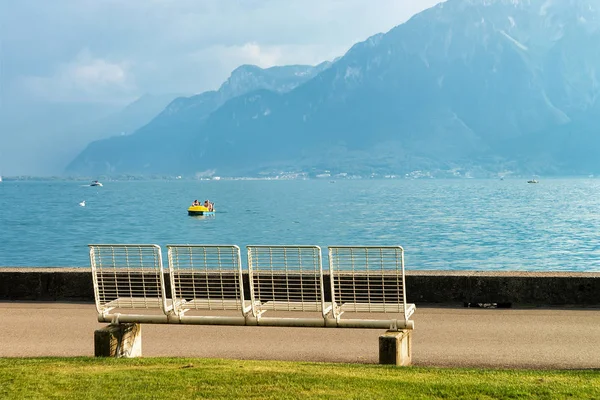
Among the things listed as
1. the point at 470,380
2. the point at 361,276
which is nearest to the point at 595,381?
the point at 470,380

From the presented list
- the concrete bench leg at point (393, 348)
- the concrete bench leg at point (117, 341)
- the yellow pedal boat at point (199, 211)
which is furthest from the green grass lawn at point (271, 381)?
the yellow pedal boat at point (199, 211)

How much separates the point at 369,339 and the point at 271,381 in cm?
364

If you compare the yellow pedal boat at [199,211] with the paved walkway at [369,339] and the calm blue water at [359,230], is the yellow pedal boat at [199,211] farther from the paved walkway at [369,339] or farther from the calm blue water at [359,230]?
the paved walkway at [369,339]

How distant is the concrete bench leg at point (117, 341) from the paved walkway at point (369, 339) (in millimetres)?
779

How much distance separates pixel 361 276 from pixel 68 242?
8625 centimetres

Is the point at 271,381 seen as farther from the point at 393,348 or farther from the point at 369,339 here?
the point at 369,339

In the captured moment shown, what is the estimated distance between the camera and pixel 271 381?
732cm

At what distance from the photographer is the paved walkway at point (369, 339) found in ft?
31.5

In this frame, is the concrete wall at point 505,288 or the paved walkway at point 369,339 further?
the concrete wall at point 505,288

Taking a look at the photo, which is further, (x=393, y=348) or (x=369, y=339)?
(x=369, y=339)

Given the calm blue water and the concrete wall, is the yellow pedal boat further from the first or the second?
the concrete wall

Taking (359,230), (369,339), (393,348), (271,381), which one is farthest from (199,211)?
(271,381)

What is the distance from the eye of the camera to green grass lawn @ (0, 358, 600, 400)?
275 inches

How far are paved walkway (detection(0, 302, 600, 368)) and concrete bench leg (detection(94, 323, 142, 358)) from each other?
78 centimetres
